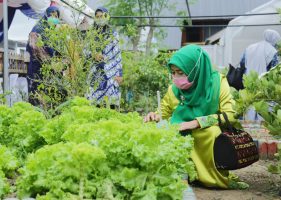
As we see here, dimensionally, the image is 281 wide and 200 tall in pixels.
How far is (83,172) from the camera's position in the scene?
6.95 feet

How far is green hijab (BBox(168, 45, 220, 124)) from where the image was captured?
4.38 m

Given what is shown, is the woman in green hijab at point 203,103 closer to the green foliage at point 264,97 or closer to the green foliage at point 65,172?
the green foliage at point 264,97

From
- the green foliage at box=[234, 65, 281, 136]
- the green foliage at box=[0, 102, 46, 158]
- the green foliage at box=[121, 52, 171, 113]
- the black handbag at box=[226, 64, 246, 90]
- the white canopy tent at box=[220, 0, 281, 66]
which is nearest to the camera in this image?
the green foliage at box=[0, 102, 46, 158]

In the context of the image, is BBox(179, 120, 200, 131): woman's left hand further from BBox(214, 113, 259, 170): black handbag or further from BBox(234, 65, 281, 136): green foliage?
BBox(234, 65, 281, 136): green foliage

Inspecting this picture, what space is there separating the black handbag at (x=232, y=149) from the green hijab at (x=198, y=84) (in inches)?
7.0

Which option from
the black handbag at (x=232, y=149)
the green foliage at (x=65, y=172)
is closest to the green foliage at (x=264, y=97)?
the black handbag at (x=232, y=149)

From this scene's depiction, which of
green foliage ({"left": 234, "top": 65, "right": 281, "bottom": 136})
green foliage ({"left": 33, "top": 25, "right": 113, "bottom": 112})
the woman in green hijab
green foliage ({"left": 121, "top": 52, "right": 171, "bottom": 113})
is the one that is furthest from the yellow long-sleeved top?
green foliage ({"left": 121, "top": 52, "right": 171, "bottom": 113})

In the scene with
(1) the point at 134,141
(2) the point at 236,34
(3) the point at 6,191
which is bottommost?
(3) the point at 6,191

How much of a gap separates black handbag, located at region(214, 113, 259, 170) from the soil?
20cm

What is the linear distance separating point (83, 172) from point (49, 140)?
3.46ft

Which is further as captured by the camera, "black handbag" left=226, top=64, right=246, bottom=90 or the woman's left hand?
"black handbag" left=226, top=64, right=246, bottom=90

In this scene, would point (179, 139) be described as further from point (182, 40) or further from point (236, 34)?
point (182, 40)

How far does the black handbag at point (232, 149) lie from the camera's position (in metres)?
4.22

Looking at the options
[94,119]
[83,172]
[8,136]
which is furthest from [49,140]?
[83,172]
